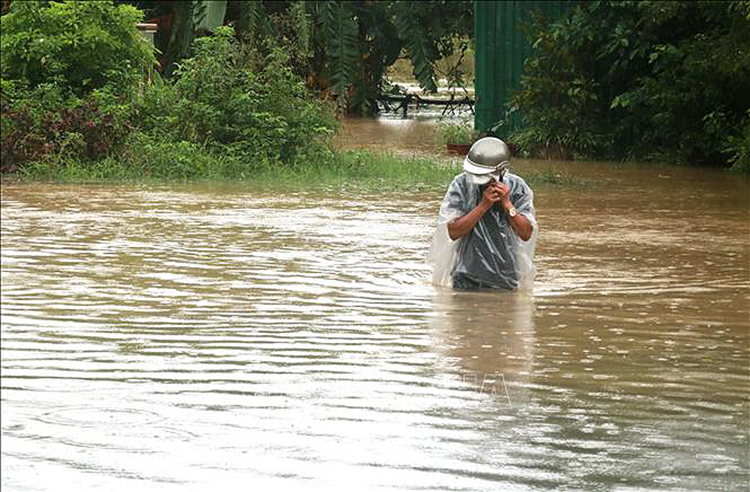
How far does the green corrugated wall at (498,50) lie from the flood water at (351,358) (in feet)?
29.7

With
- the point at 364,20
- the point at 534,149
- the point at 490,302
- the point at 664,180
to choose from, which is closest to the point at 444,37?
the point at 364,20

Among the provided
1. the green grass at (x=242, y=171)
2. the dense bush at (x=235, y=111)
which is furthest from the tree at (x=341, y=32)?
the green grass at (x=242, y=171)

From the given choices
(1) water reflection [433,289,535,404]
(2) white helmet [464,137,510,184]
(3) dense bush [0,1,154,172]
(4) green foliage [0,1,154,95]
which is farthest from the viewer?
(4) green foliage [0,1,154,95]

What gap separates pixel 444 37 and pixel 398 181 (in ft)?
44.1

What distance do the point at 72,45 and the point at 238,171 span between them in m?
2.14

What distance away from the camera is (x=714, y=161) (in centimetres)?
1780

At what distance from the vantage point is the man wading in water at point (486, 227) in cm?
759

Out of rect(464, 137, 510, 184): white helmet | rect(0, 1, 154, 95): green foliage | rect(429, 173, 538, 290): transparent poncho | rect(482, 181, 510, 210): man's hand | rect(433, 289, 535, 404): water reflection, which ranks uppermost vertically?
rect(0, 1, 154, 95): green foliage

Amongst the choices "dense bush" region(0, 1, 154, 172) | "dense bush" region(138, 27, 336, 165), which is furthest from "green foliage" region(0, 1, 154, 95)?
"dense bush" region(138, 27, 336, 165)

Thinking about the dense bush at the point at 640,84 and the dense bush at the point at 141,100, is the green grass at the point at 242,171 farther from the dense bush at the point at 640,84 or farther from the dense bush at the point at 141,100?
the dense bush at the point at 640,84

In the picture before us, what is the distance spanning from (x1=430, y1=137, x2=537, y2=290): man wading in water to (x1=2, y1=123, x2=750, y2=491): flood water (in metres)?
0.14

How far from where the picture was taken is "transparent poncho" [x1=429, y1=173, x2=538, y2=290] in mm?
7809

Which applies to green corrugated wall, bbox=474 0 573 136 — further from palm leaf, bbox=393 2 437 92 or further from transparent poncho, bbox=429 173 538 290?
transparent poncho, bbox=429 173 538 290

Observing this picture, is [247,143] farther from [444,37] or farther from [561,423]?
[444,37]
